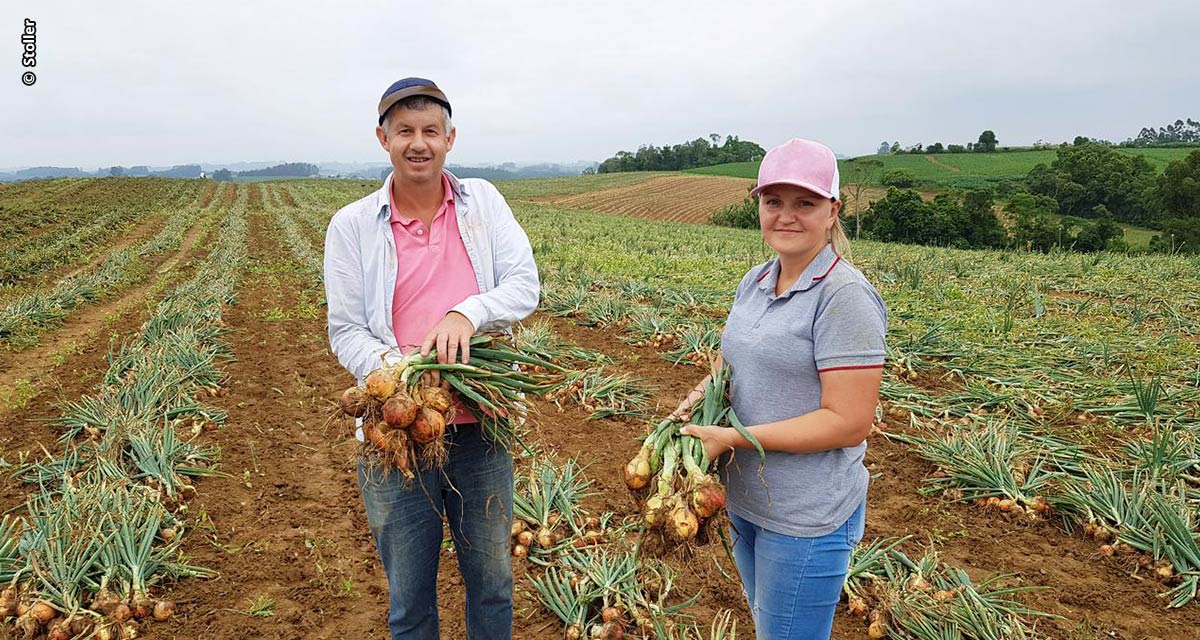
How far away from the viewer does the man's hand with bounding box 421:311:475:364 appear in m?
1.76

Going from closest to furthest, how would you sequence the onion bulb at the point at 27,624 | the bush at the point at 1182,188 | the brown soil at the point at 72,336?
1. the onion bulb at the point at 27,624
2. the brown soil at the point at 72,336
3. the bush at the point at 1182,188

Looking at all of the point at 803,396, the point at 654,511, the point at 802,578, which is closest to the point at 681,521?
the point at 654,511

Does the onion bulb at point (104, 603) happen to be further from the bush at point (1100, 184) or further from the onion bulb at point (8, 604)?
the bush at point (1100, 184)

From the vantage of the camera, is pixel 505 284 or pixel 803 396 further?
pixel 505 284

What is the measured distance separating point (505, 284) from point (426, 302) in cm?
25

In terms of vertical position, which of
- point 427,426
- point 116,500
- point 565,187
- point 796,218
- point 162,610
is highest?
point 565,187

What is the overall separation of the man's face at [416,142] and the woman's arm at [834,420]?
1202 mm

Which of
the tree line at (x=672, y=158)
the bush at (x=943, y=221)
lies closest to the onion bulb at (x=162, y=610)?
the bush at (x=943, y=221)

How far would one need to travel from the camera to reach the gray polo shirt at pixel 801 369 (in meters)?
1.43

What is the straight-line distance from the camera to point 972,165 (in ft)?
181

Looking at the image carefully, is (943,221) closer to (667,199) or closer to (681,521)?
(667,199)

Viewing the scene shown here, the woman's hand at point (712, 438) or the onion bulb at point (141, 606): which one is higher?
the woman's hand at point (712, 438)

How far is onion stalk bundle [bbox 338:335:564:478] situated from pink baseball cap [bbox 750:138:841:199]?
0.95 m

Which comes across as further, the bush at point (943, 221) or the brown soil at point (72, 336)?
the bush at point (943, 221)
